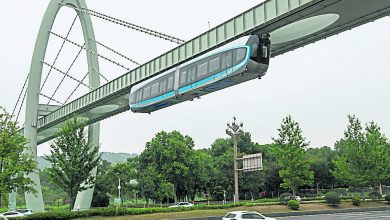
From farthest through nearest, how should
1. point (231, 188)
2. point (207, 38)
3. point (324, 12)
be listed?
point (231, 188) → point (207, 38) → point (324, 12)

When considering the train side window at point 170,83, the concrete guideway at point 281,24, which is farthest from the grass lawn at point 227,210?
the concrete guideway at point 281,24

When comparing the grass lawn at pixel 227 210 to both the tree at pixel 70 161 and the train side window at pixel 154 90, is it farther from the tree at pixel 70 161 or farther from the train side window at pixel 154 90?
the train side window at pixel 154 90

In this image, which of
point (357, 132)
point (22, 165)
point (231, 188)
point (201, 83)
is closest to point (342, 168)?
point (357, 132)

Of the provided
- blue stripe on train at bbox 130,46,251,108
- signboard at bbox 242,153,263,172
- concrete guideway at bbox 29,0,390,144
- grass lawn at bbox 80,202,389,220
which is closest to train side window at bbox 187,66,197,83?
blue stripe on train at bbox 130,46,251,108

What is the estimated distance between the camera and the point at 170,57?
31.8 m

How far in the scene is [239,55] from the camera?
21.6 m

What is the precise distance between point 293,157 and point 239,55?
26.9 m

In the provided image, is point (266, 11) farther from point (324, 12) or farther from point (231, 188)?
point (231, 188)

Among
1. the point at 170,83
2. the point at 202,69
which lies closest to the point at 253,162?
the point at 170,83

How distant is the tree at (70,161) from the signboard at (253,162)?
14811 millimetres

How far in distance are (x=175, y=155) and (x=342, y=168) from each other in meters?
25.6

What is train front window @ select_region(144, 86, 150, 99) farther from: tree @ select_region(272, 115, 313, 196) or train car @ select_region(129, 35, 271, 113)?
tree @ select_region(272, 115, 313, 196)

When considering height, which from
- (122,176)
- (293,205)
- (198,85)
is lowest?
(293,205)

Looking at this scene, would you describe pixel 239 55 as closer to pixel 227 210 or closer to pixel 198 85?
pixel 198 85
